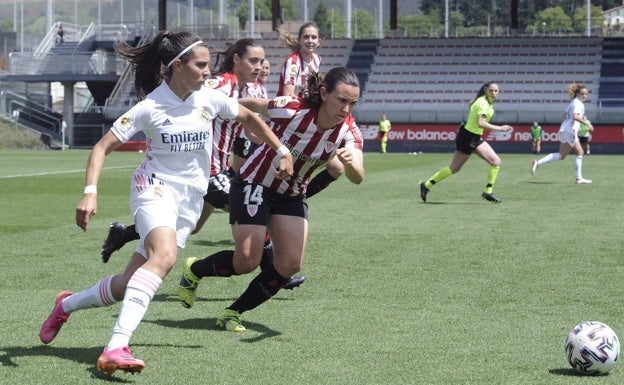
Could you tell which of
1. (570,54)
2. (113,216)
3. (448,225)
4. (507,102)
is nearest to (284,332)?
(448,225)

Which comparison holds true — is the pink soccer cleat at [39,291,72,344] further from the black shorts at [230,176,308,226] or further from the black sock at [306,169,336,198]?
the black sock at [306,169,336,198]

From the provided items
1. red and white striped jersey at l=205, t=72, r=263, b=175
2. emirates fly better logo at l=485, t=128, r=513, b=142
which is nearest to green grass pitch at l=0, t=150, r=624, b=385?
red and white striped jersey at l=205, t=72, r=263, b=175

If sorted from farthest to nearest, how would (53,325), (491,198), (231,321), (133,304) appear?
(491,198) → (231,321) → (53,325) → (133,304)

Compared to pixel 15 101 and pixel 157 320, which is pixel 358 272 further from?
pixel 15 101

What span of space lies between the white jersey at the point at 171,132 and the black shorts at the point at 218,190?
3.72 metres

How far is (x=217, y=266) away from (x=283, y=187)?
2.75 ft

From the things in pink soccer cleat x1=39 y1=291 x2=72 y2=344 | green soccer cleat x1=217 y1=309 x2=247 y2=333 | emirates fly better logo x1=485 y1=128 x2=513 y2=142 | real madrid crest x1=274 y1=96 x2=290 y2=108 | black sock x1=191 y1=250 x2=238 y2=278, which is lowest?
emirates fly better logo x1=485 y1=128 x2=513 y2=142

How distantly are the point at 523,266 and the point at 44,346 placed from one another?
554 cm

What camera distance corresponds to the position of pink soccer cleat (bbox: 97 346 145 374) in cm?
574

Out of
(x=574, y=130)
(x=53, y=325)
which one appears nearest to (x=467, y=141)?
(x=574, y=130)

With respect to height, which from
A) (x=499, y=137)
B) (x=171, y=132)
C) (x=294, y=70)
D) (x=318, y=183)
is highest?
(x=294, y=70)

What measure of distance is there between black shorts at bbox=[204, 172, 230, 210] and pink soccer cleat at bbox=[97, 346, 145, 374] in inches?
182

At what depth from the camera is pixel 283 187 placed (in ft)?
25.1

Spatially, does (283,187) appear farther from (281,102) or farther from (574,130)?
(574,130)
